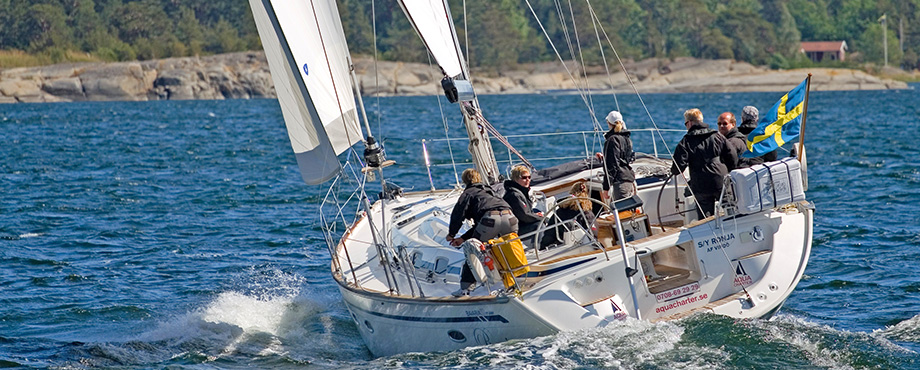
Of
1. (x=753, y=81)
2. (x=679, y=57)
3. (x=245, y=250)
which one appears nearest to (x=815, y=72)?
(x=753, y=81)

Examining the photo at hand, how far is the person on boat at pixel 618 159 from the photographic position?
10.9m

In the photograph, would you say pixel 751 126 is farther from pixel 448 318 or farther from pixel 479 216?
pixel 448 318

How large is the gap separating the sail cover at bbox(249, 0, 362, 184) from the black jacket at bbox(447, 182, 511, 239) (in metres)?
1.52

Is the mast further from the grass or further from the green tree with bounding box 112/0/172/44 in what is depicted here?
the green tree with bounding box 112/0/172/44

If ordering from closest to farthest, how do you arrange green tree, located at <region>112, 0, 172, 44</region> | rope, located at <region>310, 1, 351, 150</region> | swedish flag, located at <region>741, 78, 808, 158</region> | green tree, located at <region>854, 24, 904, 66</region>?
swedish flag, located at <region>741, 78, 808, 158</region>, rope, located at <region>310, 1, 351, 150</region>, green tree, located at <region>112, 0, 172, 44</region>, green tree, located at <region>854, 24, 904, 66</region>

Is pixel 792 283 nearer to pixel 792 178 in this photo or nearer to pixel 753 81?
pixel 792 178

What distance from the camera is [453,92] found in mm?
11148

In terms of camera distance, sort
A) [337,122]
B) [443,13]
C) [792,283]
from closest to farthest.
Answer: [792,283]
[337,122]
[443,13]

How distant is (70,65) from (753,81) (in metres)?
65.2

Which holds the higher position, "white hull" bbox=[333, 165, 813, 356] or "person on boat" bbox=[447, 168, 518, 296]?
"person on boat" bbox=[447, 168, 518, 296]

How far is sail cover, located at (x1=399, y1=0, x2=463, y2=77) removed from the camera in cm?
1145

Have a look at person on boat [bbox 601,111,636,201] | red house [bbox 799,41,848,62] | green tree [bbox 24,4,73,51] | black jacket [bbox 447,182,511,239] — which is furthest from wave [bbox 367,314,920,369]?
red house [bbox 799,41,848,62]

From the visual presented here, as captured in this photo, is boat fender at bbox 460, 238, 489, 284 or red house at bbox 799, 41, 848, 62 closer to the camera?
boat fender at bbox 460, 238, 489, 284

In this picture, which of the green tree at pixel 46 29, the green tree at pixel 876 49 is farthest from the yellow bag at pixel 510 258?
the green tree at pixel 876 49
